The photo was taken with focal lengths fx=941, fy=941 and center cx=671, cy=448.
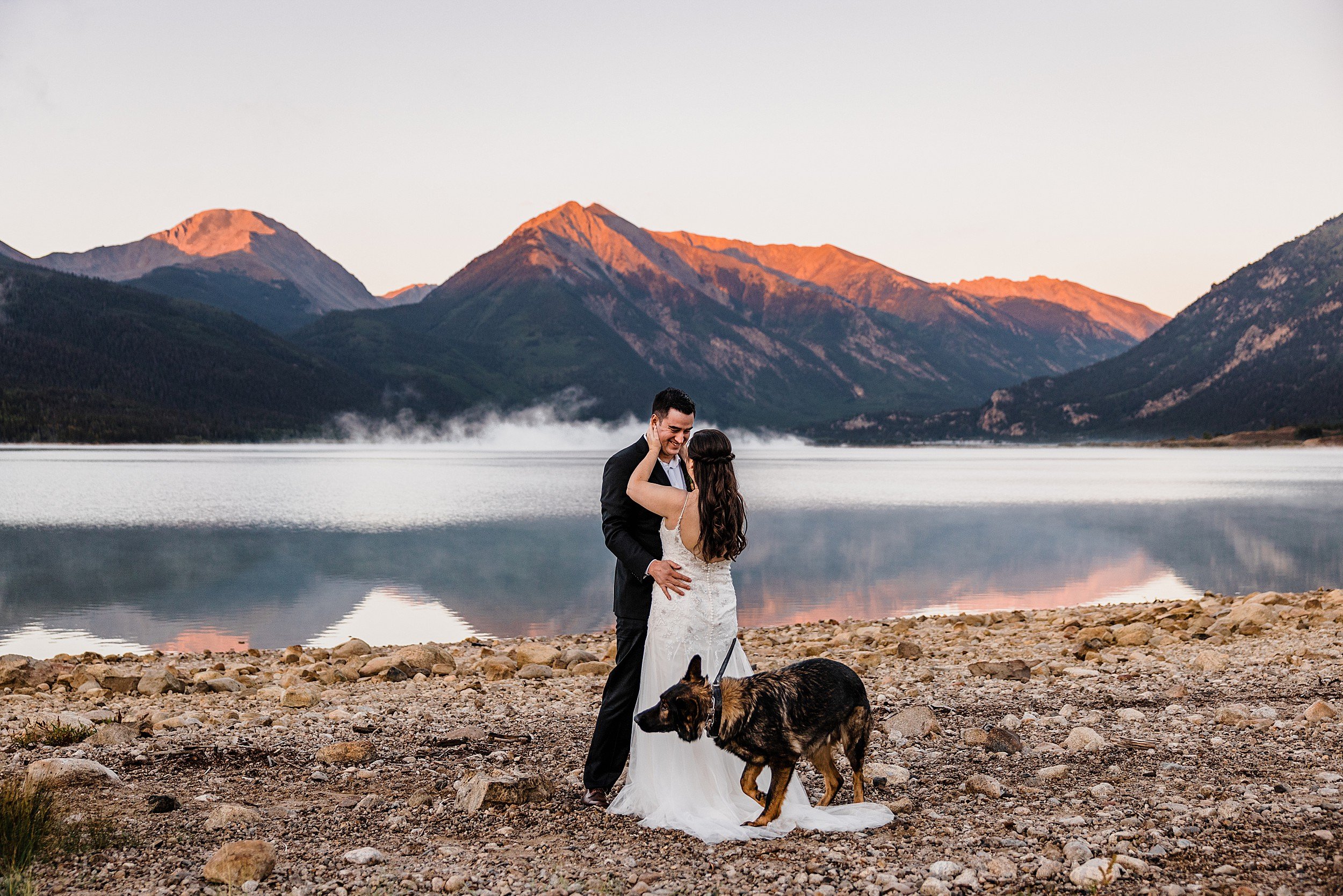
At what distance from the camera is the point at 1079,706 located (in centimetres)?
1004

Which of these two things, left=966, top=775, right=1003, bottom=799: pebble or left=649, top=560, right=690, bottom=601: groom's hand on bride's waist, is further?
left=966, top=775, right=1003, bottom=799: pebble

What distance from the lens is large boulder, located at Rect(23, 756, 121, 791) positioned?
6.89m

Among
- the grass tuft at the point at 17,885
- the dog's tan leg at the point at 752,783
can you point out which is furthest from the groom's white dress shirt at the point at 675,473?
the grass tuft at the point at 17,885

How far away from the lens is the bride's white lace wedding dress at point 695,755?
20.9 feet

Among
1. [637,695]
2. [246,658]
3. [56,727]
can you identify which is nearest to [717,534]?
[637,695]

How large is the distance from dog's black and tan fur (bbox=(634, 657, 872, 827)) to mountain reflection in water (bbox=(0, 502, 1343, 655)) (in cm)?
1630

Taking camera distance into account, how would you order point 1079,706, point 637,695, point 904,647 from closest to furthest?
point 637,695, point 1079,706, point 904,647

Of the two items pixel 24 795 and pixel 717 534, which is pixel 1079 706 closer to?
pixel 717 534

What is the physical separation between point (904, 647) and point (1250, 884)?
933 cm

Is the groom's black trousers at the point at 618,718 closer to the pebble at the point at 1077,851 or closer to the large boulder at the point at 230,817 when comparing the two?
the large boulder at the point at 230,817

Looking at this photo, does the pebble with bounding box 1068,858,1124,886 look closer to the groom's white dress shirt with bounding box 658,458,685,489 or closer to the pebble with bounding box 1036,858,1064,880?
the pebble with bounding box 1036,858,1064,880

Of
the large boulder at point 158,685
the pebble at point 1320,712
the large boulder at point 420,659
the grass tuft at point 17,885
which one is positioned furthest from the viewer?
the large boulder at point 420,659

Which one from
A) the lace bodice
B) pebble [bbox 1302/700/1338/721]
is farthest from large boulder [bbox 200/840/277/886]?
pebble [bbox 1302/700/1338/721]

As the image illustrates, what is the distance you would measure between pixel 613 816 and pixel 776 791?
1225 mm
